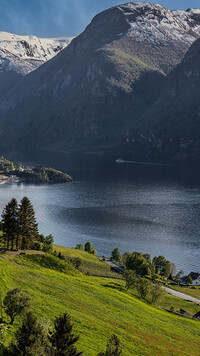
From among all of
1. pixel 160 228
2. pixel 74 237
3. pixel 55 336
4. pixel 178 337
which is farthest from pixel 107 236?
pixel 55 336

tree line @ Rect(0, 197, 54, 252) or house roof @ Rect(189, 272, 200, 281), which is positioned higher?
tree line @ Rect(0, 197, 54, 252)

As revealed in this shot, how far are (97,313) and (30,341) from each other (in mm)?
22318

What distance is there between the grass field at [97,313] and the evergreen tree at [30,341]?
5.83m

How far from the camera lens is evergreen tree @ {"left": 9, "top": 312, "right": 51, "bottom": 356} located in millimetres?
31141

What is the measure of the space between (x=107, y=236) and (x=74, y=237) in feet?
45.5

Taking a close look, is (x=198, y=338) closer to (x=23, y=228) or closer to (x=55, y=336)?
(x=55, y=336)

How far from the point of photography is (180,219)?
191 meters

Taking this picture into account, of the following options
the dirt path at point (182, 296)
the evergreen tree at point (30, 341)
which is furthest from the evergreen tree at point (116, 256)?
the evergreen tree at point (30, 341)

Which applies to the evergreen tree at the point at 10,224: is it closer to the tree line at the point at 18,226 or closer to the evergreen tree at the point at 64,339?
the tree line at the point at 18,226

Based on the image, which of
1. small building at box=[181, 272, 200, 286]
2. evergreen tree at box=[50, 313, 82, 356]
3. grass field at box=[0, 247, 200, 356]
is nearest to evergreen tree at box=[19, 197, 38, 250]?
grass field at box=[0, 247, 200, 356]

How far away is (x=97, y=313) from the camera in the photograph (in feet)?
173

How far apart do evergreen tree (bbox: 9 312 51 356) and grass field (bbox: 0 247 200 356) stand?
5.83 metres

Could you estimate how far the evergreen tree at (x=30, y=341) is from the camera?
3114cm

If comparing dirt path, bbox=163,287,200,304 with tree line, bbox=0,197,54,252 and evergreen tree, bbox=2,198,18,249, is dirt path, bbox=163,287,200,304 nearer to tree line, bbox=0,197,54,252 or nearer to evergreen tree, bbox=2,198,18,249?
tree line, bbox=0,197,54,252
